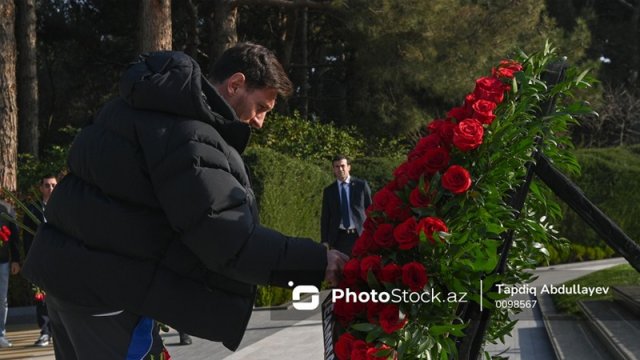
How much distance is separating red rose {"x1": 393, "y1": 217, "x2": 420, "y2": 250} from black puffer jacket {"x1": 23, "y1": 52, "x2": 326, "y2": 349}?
0.92 feet

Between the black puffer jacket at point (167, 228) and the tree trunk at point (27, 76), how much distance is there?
57.8ft

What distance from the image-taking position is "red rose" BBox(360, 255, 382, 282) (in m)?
2.46

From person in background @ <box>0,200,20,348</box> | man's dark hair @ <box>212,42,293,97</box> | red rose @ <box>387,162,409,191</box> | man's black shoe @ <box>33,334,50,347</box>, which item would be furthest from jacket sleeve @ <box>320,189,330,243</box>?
red rose @ <box>387,162,409,191</box>

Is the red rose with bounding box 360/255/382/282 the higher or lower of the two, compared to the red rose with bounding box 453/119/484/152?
lower

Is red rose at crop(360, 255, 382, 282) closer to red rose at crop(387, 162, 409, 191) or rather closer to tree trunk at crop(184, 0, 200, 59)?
red rose at crop(387, 162, 409, 191)

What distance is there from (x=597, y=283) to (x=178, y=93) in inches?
332

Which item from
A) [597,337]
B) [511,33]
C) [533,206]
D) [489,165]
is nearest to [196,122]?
[489,165]

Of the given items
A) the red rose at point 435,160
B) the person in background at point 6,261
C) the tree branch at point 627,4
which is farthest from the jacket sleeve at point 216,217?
the tree branch at point 627,4

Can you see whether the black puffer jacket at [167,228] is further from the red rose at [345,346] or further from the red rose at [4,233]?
the red rose at [4,233]

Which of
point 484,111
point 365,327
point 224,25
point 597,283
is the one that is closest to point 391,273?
point 365,327

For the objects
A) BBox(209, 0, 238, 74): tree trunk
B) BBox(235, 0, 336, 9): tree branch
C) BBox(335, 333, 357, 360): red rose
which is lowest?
BBox(209, 0, 238, 74): tree trunk

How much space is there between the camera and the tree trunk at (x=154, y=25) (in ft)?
43.2

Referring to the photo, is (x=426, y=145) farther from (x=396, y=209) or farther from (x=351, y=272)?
(x=351, y=272)

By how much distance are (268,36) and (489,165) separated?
2251cm
